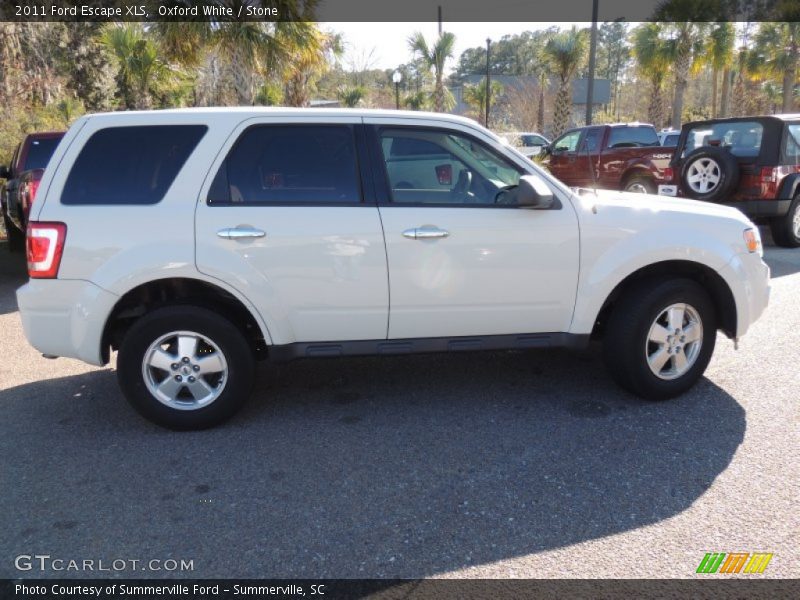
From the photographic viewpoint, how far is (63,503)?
3.23 metres

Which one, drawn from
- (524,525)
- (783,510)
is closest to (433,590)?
(524,525)

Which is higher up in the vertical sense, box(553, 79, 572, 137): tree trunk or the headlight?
box(553, 79, 572, 137): tree trunk

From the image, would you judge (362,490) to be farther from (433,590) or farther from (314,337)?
(314,337)

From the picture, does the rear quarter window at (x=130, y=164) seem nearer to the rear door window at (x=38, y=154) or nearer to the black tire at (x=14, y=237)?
the rear door window at (x=38, y=154)

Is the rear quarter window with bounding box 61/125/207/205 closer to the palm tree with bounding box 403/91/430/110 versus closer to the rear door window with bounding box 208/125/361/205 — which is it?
the rear door window with bounding box 208/125/361/205

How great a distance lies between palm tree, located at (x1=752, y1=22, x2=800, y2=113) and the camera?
30.7 m

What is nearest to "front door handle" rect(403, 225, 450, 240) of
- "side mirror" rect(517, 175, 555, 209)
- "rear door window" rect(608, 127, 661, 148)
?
"side mirror" rect(517, 175, 555, 209)

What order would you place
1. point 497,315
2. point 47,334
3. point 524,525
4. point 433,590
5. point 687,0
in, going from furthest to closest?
1. point 687,0
2. point 497,315
3. point 47,334
4. point 524,525
5. point 433,590

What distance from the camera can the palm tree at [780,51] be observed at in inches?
1209

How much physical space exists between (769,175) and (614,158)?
427 centimetres

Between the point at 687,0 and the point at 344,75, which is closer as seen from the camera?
the point at 687,0

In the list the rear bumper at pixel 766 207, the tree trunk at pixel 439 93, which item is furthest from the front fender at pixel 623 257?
the tree trunk at pixel 439 93

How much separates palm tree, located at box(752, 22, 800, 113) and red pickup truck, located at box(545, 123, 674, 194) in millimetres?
22352

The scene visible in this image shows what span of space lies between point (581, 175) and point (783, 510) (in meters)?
11.7
